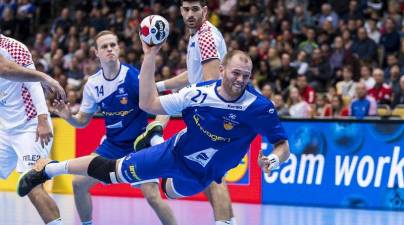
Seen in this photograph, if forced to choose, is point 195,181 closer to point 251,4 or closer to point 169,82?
point 169,82

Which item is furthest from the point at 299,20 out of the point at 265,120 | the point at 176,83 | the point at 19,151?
the point at 265,120

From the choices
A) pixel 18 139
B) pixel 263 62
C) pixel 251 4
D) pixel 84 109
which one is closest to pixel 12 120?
pixel 18 139

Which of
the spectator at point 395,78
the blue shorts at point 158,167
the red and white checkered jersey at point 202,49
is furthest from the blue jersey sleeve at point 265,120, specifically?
the spectator at point 395,78

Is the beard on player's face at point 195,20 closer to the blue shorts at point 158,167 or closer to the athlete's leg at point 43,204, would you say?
the blue shorts at point 158,167

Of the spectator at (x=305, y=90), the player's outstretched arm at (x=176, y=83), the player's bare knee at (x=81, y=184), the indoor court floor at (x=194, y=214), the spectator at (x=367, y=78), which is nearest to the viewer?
the player's bare knee at (x=81, y=184)

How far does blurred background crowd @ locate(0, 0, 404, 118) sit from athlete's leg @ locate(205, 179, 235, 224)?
815 centimetres

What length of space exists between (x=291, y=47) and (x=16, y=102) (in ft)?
38.8

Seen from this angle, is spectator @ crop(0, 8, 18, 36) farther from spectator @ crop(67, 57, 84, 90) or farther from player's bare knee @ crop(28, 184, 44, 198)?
player's bare knee @ crop(28, 184, 44, 198)

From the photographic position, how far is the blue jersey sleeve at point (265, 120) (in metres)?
8.48

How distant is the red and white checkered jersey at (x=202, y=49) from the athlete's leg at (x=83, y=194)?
160cm

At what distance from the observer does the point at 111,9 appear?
26.1 meters

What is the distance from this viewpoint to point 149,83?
8.33 m

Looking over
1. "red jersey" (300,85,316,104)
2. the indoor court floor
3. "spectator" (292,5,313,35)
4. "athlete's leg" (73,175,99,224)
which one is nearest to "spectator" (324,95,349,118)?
"red jersey" (300,85,316,104)

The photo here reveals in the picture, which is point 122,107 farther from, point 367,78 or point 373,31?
point 373,31
